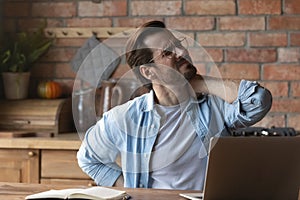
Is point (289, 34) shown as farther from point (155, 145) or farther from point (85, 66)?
point (155, 145)

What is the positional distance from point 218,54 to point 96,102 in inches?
27.4

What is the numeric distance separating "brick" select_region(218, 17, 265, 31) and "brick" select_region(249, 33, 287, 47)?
42 mm

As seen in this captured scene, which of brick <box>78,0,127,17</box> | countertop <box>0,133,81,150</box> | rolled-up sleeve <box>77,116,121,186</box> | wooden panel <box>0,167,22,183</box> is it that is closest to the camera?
rolled-up sleeve <box>77,116,121,186</box>

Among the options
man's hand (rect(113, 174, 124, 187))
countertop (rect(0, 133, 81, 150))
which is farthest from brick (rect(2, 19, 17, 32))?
man's hand (rect(113, 174, 124, 187))

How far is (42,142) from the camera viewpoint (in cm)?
318

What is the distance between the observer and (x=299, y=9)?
3365 millimetres

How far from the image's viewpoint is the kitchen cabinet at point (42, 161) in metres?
3.16

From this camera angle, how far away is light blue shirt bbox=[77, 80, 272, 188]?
7.43 feet

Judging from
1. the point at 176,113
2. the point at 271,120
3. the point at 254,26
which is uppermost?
the point at 254,26

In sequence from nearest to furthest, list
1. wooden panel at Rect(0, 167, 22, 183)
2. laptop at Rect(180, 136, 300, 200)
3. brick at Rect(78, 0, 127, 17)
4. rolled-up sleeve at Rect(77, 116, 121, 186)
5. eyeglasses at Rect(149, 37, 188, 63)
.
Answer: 1. laptop at Rect(180, 136, 300, 200)
2. eyeglasses at Rect(149, 37, 188, 63)
3. rolled-up sleeve at Rect(77, 116, 121, 186)
4. wooden panel at Rect(0, 167, 22, 183)
5. brick at Rect(78, 0, 127, 17)

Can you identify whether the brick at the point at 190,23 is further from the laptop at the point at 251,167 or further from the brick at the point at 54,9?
the laptop at the point at 251,167

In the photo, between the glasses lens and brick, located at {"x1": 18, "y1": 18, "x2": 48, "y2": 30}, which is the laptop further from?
brick, located at {"x1": 18, "y1": 18, "x2": 48, "y2": 30}

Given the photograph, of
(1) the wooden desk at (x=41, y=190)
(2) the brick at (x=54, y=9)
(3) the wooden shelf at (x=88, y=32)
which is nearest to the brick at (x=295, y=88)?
(3) the wooden shelf at (x=88, y=32)

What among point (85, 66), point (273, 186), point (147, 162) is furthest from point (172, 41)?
point (85, 66)
